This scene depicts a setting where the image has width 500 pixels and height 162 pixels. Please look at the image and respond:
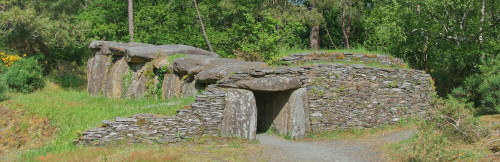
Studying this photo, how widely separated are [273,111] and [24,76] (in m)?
13.4

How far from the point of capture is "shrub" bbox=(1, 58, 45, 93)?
18.6 metres

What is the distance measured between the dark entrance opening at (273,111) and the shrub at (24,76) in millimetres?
11902

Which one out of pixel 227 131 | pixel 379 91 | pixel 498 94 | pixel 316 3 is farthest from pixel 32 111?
pixel 498 94

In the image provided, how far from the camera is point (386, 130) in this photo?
42.5 ft

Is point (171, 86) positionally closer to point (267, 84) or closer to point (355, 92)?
point (267, 84)

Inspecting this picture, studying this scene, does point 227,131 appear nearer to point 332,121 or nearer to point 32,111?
point 332,121

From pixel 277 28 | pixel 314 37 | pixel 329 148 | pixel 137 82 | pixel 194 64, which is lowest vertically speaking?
pixel 329 148

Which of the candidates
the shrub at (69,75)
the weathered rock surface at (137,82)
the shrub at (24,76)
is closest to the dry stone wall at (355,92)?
the weathered rock surface at (137,82)

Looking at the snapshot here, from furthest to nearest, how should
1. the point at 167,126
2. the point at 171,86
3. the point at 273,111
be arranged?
the point at 171,86, the point at 273,111, the point at 167,126

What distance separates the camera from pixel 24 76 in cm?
1914

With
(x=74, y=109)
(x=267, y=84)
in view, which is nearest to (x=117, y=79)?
(x=74, y=109)

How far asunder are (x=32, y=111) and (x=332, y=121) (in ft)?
34.8

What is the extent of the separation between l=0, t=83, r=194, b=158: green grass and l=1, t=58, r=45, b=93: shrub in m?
0.60

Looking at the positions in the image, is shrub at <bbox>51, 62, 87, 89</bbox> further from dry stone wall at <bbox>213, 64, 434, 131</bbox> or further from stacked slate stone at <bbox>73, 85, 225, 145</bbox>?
dry stone wall at <bbox>213, 64, 434, 131</bbox>
